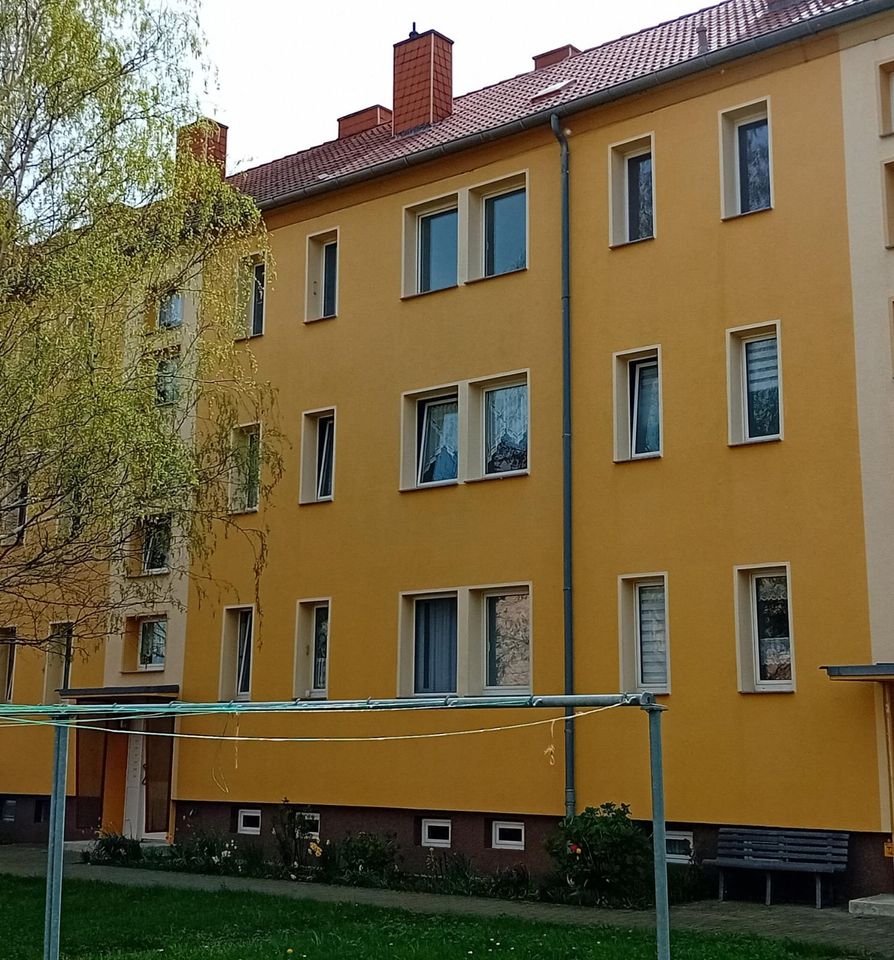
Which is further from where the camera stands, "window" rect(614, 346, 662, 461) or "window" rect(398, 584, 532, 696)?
"window" rect(398, 584, 532, 696)

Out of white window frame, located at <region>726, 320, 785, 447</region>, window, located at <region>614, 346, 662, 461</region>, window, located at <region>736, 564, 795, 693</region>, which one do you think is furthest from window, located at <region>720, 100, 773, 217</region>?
Result: window, located at <region>736, 564, 795, 693</region>

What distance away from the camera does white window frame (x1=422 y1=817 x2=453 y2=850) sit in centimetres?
1759

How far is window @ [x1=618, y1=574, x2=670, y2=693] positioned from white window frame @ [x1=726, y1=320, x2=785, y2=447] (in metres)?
1.98

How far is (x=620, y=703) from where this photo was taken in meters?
7.63

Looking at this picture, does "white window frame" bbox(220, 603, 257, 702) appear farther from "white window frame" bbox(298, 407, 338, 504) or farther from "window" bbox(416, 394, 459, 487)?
Result: "window" bbox(416, 394, 459, 487)

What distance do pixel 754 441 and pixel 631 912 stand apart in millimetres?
5579

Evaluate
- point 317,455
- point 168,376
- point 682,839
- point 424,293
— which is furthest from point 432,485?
point 682,839

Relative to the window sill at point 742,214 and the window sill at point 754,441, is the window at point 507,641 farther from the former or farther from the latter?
the window sill at point 742,214

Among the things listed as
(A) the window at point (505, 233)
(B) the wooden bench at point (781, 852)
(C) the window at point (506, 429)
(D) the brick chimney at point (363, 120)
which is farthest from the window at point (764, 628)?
(D) the brick chimney at point (363, 120)

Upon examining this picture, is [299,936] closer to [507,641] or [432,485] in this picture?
[507,641]

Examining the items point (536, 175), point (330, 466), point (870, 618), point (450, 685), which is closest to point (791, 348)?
point (870, 618)

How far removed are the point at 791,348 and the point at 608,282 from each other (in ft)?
9.44

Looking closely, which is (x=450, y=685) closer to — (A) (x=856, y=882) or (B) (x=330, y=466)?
(B) (x=330, y=466)

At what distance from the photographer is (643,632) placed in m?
16.5
